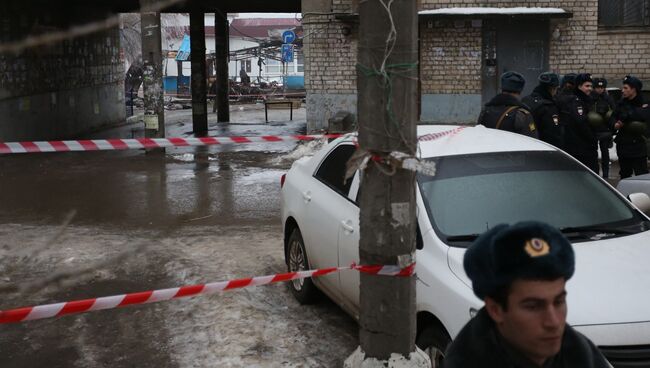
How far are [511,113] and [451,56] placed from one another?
38.6ft

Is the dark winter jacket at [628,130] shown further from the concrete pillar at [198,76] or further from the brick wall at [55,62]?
the concrete pillar at [198,76]

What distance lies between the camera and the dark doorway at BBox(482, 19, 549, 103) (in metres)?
18.3

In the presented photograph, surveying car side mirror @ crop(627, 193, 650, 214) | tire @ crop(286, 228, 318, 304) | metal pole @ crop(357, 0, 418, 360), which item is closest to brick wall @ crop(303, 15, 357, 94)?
tire @ crop(286, 228, 318, 304)

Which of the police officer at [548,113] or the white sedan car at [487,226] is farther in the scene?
the police officer at [548,113]

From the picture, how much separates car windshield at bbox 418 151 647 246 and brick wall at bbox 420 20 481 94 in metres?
13.7

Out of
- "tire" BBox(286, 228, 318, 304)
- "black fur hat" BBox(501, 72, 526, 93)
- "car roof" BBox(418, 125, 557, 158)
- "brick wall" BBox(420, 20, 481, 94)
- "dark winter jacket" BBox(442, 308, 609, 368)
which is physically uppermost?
"brick wall" BBox(420, 20, 481, 94)

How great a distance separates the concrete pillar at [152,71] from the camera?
16.7 meters

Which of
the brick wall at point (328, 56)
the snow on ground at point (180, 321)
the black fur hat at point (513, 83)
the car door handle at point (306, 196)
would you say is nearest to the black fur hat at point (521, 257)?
the snow on ground at point (180, 321)

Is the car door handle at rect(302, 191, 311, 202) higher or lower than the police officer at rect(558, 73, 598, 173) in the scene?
lower

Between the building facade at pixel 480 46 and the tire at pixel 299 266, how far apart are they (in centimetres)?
1259

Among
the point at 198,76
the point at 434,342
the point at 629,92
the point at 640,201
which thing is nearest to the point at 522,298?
the point at 434,342

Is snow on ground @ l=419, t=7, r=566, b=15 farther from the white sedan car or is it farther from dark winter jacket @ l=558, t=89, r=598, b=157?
the white sedan car

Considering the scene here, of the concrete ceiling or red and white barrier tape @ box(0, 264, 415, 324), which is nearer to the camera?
red and white barrier tape @ box(0, 264, 415, 324)

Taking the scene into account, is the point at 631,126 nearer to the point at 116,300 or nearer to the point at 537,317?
the point at 116,300
